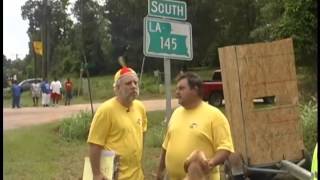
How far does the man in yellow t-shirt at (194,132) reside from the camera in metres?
4.98

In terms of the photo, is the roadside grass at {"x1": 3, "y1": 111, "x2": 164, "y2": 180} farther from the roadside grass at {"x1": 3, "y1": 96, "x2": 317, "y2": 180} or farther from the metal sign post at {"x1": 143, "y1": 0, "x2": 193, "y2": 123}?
the metal sign post at {"x1": 143, "y1": 0, "x2": 193, "y2": 123}

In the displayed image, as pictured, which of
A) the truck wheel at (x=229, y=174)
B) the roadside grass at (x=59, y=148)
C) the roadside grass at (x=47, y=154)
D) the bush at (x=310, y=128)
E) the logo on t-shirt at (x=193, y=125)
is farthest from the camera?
the roadside grass at (x=47, y=154)

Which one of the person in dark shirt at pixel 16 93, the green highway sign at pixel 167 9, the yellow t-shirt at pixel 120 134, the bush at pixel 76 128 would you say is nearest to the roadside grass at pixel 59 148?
the bush at pixel 76 128

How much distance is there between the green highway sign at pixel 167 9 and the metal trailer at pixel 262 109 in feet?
4.18

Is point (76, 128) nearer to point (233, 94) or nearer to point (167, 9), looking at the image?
point (233, 94)

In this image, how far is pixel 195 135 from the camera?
506cm

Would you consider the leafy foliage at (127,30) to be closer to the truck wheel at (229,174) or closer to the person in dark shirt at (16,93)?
the person in dark shirt at (16,93)

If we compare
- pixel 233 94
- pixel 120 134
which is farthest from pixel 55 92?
pixel 120 134

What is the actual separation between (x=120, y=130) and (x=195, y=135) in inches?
23.2

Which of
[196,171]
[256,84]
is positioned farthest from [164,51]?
[196,171]

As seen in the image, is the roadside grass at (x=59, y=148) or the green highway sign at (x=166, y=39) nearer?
the green highway sign at (x=166, y=39)

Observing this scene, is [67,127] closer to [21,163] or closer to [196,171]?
[21,163]

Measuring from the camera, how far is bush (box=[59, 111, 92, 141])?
16078mm

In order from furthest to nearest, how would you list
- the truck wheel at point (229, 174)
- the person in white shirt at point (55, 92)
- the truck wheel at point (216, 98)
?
the person in white shirt at point (55, 92) → the truck wheel at point (216, 98) → the truck wheel at point (229, 174)
